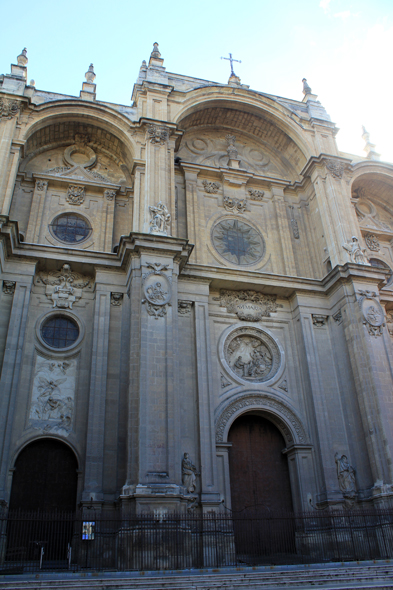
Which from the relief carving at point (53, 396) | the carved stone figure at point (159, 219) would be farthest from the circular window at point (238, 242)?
the relief carving at point (53, 396)

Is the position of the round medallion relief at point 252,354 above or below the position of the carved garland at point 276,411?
above

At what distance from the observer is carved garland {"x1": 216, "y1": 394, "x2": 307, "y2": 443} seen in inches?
679

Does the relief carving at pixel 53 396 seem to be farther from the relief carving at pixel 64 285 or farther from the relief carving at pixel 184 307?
the relief carving at pixel 184 307

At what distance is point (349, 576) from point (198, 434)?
645cm

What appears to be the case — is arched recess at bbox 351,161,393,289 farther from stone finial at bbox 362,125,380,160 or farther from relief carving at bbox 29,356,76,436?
relief carving at bbox 29,356,76,436

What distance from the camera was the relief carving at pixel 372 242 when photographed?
2391 centimetres

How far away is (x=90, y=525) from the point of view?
41.8 feet

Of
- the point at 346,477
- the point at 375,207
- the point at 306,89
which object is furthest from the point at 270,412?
the point at 306,89

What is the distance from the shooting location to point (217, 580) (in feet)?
32.6

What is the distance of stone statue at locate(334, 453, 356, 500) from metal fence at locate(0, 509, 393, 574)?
0.93 metres

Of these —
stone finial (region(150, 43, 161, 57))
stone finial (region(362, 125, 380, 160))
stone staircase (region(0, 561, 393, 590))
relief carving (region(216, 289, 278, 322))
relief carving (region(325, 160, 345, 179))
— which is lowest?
stone staircase (region(0, 561, 393, 590))

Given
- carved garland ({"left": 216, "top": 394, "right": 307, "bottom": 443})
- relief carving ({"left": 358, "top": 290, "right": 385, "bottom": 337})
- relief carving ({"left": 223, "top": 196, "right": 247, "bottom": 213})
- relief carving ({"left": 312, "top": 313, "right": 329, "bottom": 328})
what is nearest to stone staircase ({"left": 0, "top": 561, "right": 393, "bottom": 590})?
carved garland ({"left": 216, "top": 394, "right": 307, "bottom": 443})

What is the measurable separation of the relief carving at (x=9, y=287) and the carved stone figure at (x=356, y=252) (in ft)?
41.5

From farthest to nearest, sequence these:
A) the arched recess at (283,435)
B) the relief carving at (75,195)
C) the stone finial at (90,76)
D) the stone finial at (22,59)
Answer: the stone finial at (90,76), the stone finial at (22,59), the relief carving at (75,195), the arched recess at (283,435)
